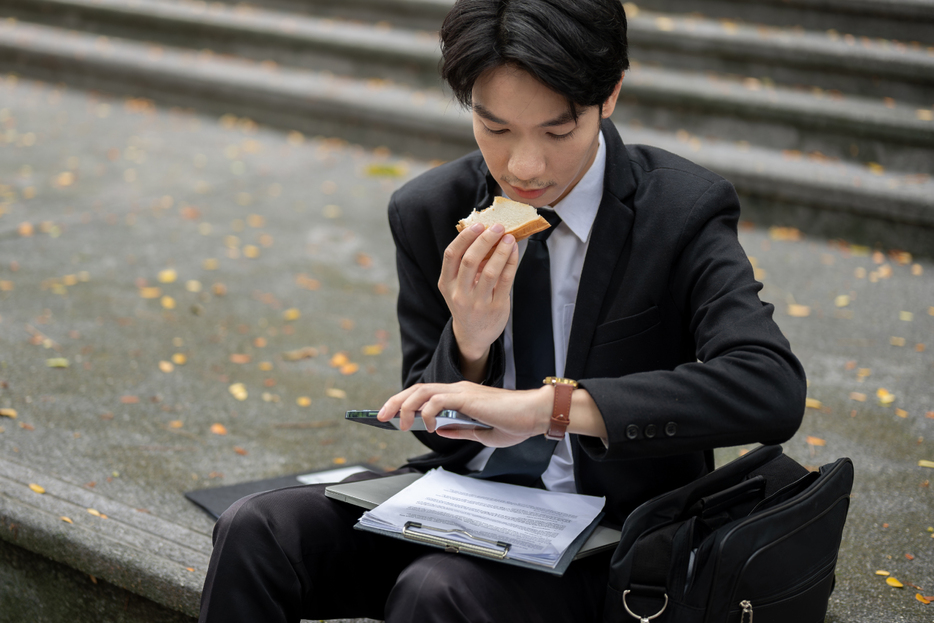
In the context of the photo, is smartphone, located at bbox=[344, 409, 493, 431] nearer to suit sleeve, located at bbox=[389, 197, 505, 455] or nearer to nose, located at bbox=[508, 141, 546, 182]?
suit sleeve, located at bbox=[389, 197, 505, 455]

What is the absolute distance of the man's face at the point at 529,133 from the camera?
5.96 ft

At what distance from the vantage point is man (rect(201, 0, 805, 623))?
170 cm

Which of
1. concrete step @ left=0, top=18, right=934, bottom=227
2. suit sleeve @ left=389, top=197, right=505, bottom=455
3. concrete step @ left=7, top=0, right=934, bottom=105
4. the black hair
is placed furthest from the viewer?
concrete step @ left=7, top=0, right=934, bottom=105

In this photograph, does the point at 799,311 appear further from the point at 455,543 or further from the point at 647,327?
the point at 455,543

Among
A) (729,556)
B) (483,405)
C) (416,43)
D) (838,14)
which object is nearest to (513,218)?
(483,405)

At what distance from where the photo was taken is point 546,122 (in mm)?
1849

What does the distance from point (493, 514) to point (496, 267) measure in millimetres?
548

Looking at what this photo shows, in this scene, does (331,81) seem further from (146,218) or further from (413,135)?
(146,218)

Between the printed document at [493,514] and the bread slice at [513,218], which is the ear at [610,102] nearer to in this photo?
the bread slice at [513,218]

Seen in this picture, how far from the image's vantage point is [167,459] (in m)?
3.21

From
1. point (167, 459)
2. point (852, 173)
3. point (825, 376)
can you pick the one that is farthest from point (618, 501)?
point (852, 173)

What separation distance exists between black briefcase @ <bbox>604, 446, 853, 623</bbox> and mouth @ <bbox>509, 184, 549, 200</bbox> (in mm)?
713

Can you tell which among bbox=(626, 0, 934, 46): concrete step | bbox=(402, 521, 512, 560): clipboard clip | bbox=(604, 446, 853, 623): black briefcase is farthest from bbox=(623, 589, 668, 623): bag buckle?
bbox=(626, 0, 934, 46): concrete step

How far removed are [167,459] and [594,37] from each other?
226 cm
